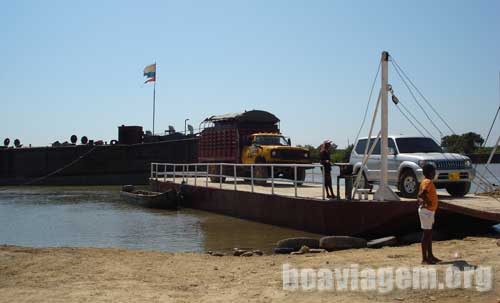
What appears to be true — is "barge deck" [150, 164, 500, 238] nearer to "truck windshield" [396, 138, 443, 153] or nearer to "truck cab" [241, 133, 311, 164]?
"truck windshield" [396, 138, 443, 153]

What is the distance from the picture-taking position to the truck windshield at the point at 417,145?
14141 millimetres

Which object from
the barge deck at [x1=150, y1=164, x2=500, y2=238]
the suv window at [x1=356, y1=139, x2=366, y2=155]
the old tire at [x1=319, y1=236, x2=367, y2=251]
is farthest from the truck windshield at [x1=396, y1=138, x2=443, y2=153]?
the old tire at [x1=319, y1=236, x2=367, y2=251]

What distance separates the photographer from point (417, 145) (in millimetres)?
14305

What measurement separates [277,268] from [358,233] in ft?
15.2

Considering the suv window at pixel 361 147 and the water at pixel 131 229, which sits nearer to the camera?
the water at pixel 131 229

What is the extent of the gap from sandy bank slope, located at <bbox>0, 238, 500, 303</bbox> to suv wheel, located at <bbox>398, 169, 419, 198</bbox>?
8.56 ft

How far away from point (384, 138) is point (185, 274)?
606 cm

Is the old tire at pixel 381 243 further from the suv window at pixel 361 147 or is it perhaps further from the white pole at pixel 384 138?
the suv window at pixel 361 147

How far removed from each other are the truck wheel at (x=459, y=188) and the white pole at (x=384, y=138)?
204cm

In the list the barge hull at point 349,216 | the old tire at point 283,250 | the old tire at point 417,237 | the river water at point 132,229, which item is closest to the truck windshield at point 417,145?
the barge hull at point 349,216

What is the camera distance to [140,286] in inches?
296

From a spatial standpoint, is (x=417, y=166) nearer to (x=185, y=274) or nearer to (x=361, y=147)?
(x=361, y=147)

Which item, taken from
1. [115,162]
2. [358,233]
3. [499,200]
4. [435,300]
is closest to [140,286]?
[435,300]

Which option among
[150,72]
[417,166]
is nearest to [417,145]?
[417,166]
